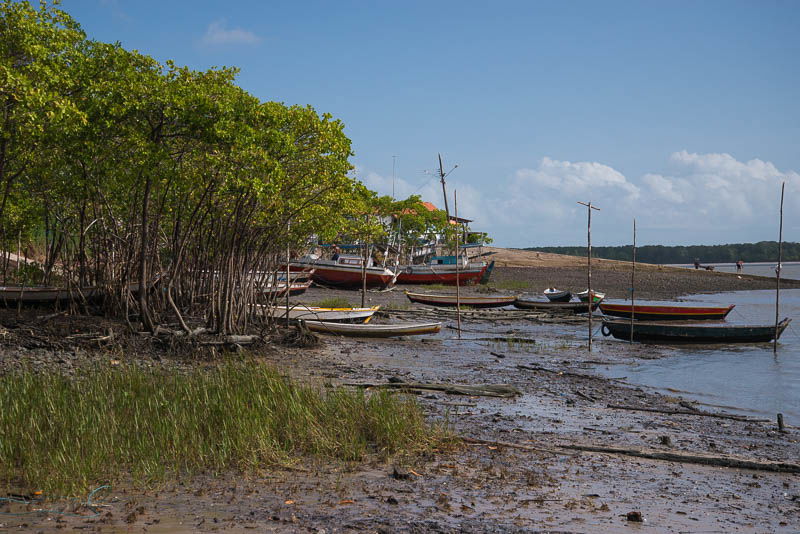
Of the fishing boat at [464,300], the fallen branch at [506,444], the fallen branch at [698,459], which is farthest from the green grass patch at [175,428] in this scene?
the fishing boat at [464,300]

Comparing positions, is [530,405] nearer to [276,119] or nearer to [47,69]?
[276,119]

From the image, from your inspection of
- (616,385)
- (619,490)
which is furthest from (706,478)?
(616,385)

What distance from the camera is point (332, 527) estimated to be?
5.86 meters

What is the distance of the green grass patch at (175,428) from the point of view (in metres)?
6.99

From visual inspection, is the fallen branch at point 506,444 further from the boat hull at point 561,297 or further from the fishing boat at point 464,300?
the boat hull at point 561,297

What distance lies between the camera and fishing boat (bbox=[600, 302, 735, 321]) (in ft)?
99.9

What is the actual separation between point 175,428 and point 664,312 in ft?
87.6

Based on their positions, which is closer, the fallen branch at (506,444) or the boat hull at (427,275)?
the fallen branch at (506,444)

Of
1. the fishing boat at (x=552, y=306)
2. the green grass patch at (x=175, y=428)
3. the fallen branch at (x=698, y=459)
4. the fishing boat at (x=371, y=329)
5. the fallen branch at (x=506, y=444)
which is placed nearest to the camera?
the green grass patch at (x=175, y=428)

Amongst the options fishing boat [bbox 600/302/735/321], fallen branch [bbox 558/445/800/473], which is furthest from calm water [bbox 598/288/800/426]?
fallen branch [bbox 558/445/800/473]

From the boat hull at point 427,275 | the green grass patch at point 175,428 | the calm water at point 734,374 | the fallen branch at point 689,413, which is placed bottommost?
the calm water at point 734,374

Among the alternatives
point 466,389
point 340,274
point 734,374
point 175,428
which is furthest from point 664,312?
point 175,428

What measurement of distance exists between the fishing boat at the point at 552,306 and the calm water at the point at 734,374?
32.2 feet

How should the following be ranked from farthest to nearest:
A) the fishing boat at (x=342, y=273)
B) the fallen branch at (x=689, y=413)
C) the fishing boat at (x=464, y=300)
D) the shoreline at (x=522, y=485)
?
the fishing boat at (x=342, y=273) < the fishing boat at (x=464, y=300) < the fallen branch at (x=689, y=413) < the shoreline at (x=522, y=485)
